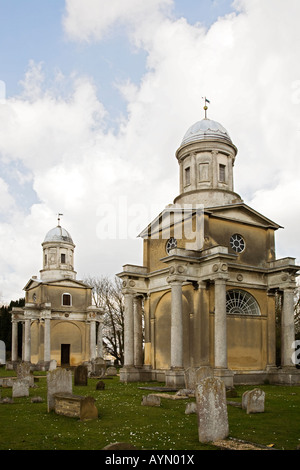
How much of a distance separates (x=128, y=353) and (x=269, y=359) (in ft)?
26.3

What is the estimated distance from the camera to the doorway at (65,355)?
1928 inches

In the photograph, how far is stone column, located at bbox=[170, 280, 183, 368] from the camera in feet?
73.9

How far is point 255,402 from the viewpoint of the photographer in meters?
13.2

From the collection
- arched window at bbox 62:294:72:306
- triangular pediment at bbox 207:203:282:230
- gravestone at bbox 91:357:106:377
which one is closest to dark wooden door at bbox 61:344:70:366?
arched window at bbox 62:294:72:306

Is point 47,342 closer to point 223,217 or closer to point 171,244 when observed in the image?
point 171,244

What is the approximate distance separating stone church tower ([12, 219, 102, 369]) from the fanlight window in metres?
25.7

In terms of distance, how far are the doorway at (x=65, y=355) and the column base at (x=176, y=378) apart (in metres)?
29.2

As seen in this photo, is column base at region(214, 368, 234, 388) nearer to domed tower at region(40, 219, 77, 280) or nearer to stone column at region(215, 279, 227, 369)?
stone column at region(215, 279, 227, 369)

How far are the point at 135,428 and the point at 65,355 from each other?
4032 centimetres

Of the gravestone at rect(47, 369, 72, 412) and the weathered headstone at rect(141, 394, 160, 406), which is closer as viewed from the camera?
the gravestone at rect(47, 369, 72, 412)

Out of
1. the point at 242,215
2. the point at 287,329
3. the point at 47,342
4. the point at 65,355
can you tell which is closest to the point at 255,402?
the point at 287,329

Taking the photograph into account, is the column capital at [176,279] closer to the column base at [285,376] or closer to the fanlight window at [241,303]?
the fanlight window at [241,303]

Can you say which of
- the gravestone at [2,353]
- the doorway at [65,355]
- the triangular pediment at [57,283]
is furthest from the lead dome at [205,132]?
the gravestone at [2,353]
